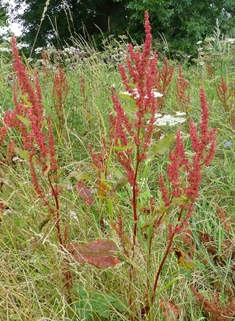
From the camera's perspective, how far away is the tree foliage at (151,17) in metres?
10.8

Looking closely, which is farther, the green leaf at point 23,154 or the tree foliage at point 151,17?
the tree foliage at point 151,17

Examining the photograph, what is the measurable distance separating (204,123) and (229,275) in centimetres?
95

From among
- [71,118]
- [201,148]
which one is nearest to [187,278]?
[201,148]

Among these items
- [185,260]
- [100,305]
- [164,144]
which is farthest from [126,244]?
[164,144]

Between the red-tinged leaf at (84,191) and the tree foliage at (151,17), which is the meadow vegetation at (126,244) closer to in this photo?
the red-tinged leaf at (84,191)

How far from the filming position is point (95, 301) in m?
1.29

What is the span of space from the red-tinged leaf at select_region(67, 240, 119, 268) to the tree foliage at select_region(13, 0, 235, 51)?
8.98m

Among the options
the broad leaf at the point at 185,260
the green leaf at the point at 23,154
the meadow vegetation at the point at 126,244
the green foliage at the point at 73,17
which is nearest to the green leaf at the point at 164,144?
the meadow vegetation at the point at 126,244

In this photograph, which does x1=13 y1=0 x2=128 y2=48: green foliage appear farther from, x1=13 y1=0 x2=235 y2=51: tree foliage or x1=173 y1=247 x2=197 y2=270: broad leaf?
x1=173 y1=247 x2=197 y2=270: broad leaf

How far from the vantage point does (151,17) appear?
10.7m

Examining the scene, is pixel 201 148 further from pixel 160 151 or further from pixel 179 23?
pixel 179 23

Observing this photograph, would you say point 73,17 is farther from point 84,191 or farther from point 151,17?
point 84,191

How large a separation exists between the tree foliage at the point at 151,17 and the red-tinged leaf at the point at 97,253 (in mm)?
8976

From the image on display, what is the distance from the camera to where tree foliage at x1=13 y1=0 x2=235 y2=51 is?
10752 millimetres
